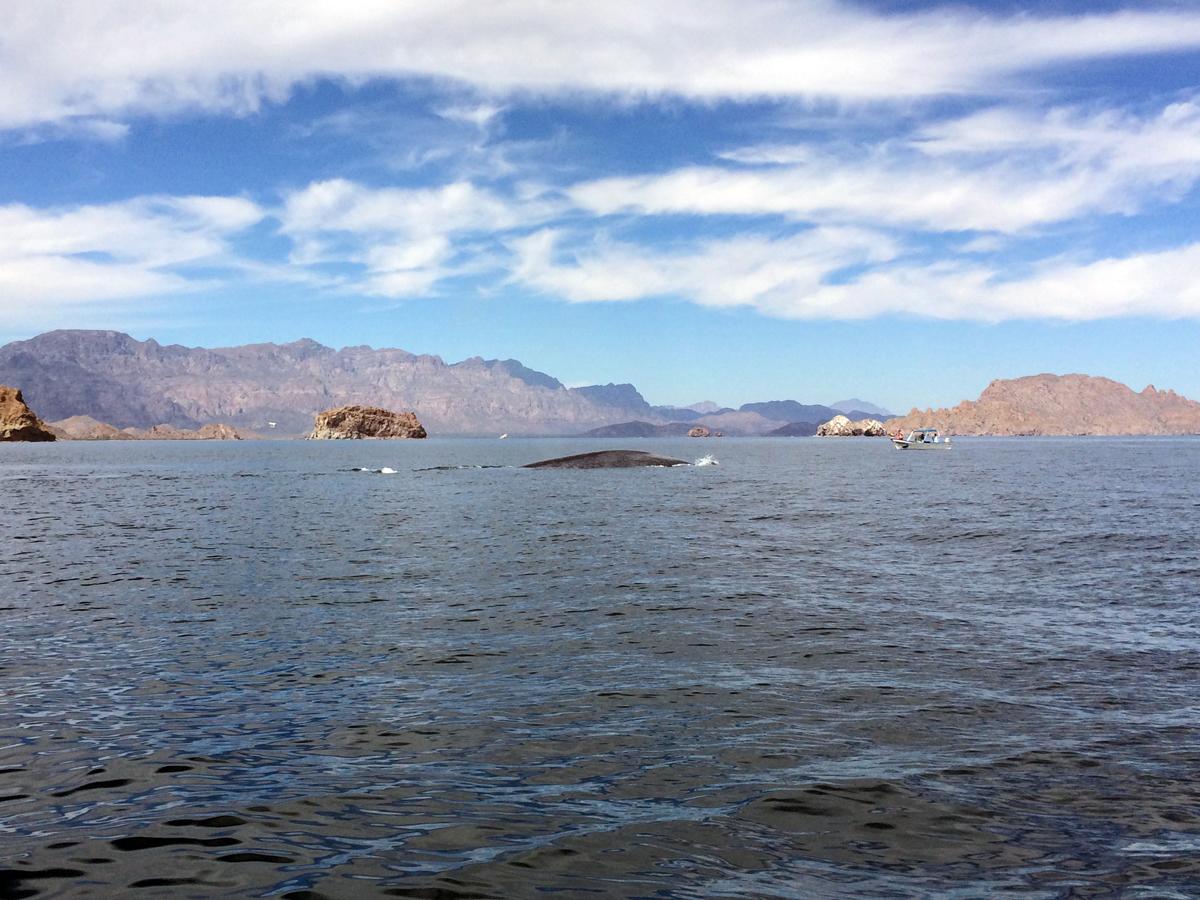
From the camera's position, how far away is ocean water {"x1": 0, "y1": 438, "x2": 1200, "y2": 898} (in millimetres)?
9109

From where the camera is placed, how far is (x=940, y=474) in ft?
339

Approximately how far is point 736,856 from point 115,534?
4190 centimetres

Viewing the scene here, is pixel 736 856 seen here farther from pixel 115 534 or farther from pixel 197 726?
pixel 115 534

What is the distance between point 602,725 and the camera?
1368 centimetres

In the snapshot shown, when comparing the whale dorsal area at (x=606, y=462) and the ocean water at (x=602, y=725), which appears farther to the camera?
the whale dorsal area at (x=606, y=462)

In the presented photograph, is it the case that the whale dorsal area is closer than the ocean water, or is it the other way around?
the ocean water

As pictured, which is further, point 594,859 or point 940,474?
point 940,474

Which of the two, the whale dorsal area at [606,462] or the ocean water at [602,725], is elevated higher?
the whale dorsal area at [606,462]

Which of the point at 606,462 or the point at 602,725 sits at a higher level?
the point at 606,462

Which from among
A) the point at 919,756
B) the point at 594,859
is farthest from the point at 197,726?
the point at 919,756

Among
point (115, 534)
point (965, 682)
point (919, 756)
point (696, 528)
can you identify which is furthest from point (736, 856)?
point (115, 534)

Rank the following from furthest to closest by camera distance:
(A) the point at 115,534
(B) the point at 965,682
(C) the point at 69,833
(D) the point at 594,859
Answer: (A) the point at 115,534, (B) the point at 965,682, (C) the point at 69,833, (D) the point at 594,859

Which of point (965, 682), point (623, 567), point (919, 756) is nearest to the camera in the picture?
point (919, 756)

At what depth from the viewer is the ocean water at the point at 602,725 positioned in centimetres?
911
